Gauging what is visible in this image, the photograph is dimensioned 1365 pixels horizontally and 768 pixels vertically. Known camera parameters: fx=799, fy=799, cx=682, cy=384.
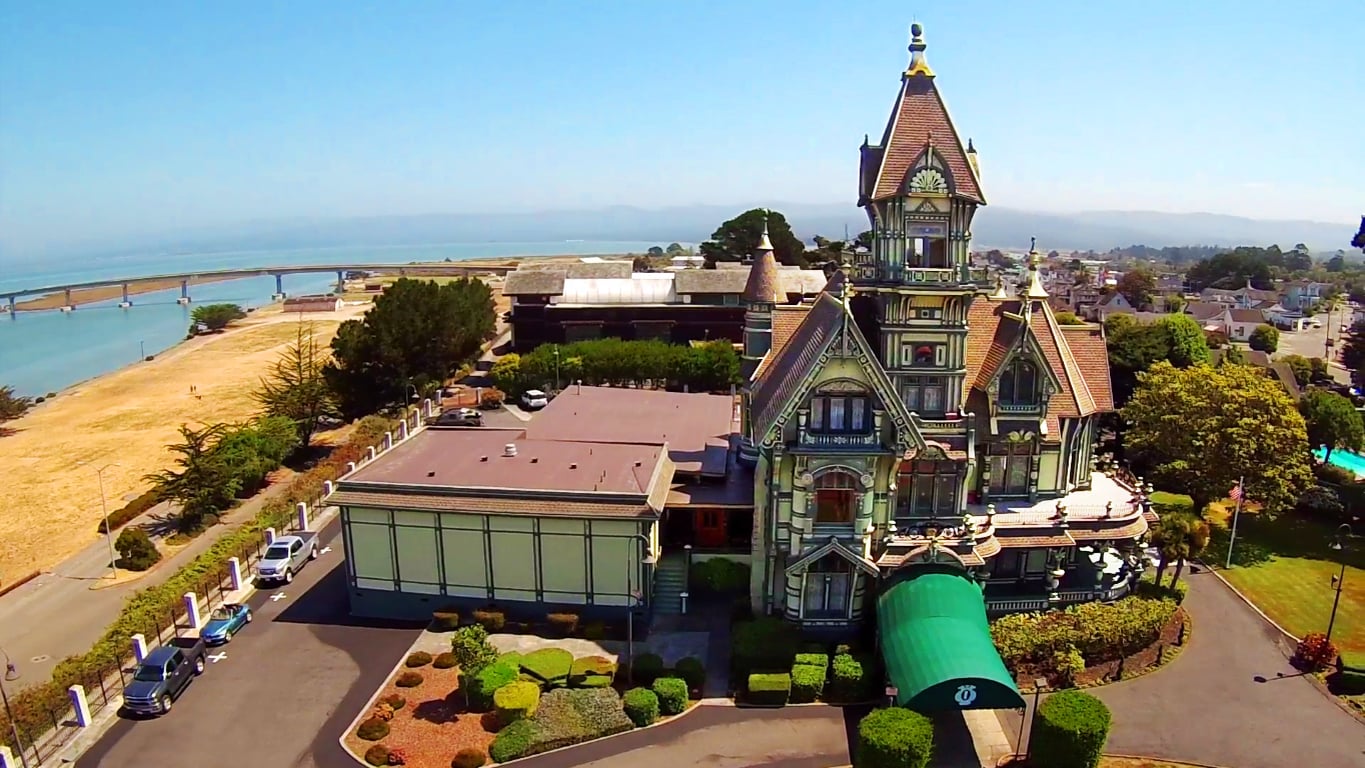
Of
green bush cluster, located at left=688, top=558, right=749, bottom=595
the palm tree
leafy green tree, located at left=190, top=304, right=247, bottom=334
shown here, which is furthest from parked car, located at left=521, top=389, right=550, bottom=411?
leafy green tree, located at left=190, top=304, right=247, bottom=334

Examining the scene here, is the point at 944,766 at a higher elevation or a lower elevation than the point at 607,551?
lower

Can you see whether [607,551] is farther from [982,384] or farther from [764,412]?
[982,384]

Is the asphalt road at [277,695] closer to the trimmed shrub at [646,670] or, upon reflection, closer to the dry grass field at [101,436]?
the trimmed shrub at [646,670]

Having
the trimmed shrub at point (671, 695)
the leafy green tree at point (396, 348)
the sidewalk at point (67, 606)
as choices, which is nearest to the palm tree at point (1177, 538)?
the trimmed shrub at point (671, 695)

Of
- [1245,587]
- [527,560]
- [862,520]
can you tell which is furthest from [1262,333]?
[527,560]

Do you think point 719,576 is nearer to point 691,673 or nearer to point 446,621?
point 691,673

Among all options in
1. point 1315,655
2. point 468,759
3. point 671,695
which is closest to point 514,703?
point 468,759

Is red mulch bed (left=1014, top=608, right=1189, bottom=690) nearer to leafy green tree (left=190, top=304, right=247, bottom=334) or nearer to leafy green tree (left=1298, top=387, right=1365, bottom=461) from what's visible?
leafy green tree (left=1298, top=387, right=1365, bottom=461)
